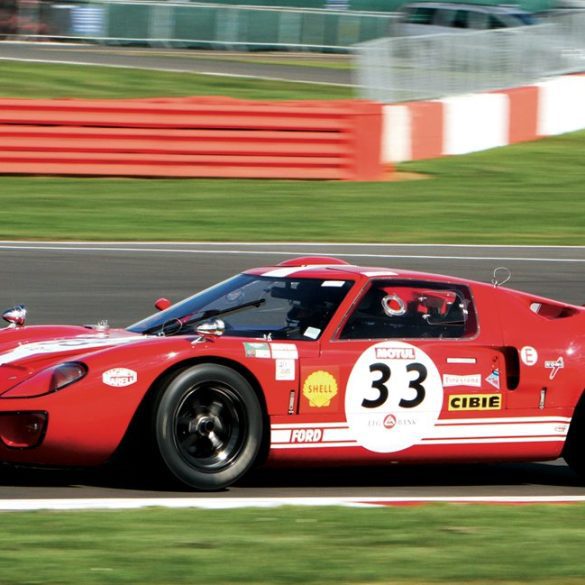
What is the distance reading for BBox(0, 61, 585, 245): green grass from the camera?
610 inches

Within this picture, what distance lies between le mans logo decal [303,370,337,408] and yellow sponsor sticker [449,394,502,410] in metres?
0.64

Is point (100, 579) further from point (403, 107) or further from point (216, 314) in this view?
point (403, 107)

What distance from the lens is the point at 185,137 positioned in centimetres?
1764

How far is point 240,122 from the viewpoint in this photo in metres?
17.6

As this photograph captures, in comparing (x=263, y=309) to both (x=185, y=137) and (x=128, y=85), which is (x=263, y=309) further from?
(x=128, y=85)

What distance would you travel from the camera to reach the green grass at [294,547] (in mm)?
A: 4637

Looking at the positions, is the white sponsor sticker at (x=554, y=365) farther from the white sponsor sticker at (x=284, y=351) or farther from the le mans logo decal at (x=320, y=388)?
the white sponsor sticker at (x=284, y=351)

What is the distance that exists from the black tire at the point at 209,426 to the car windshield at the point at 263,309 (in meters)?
0.50

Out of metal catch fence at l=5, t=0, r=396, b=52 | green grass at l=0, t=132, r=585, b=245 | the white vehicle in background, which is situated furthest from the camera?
metal catch fence at l=5, t=0, r=396, b=52

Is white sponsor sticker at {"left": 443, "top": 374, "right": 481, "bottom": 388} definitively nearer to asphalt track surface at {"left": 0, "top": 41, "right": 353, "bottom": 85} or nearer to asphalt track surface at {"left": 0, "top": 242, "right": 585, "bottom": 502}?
asphalt track surface at {"left": 0, "top": 242, "right": 585, "bottom": 502}

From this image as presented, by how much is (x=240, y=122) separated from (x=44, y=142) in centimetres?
249

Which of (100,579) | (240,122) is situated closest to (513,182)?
(240,122)

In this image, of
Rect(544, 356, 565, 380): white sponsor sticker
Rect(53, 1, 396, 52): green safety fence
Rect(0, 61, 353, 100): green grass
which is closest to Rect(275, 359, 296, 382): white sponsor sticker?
Rect(544, 356, 565, 380): white sponsor sticker

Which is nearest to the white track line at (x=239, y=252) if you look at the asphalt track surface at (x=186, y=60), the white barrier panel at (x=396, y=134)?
the white barrier panel at (x=396, y=134)
